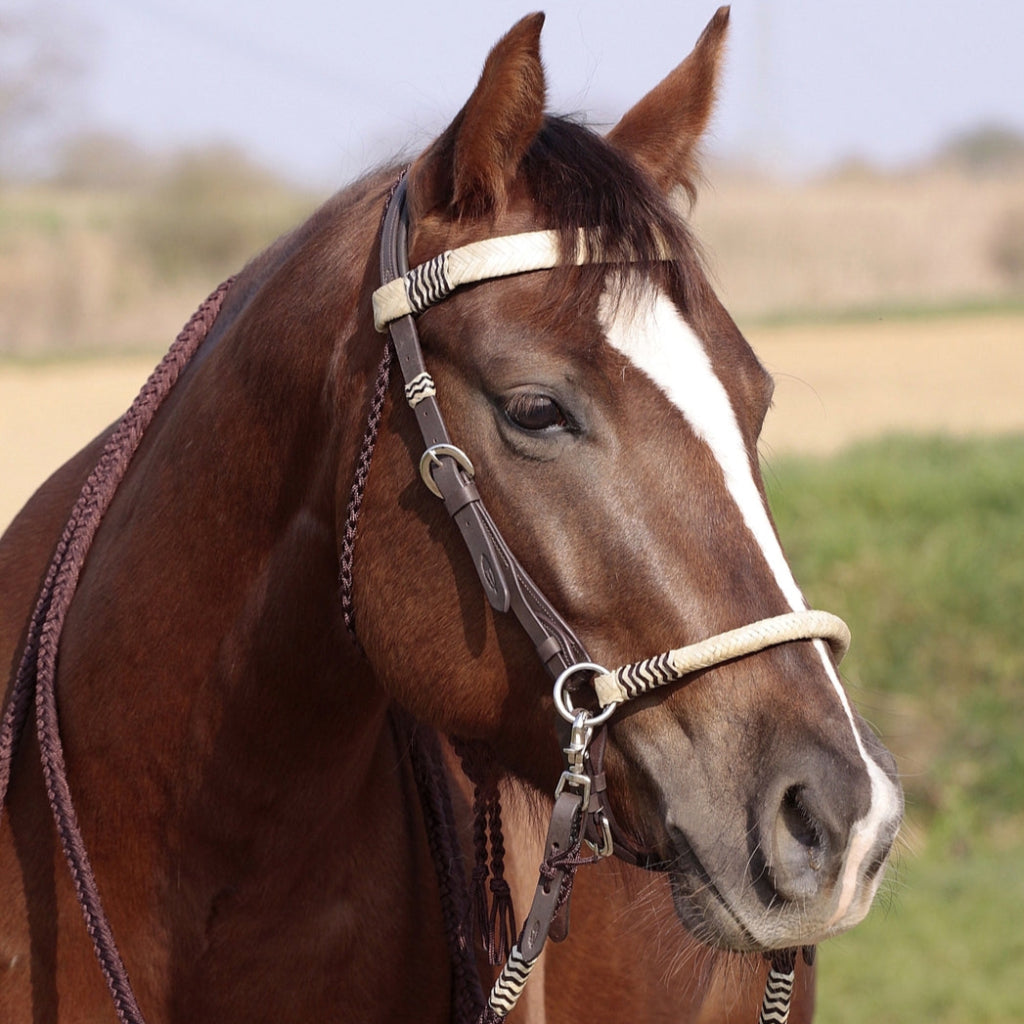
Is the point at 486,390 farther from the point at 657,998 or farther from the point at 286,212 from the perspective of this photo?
the point at 286,212

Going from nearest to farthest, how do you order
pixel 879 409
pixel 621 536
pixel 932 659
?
1. pixel 621 536
2. pixel 932 659
3. pixel 879 409

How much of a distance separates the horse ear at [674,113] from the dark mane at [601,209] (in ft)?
0.83

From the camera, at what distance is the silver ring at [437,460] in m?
1.85

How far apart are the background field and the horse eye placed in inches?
21.9

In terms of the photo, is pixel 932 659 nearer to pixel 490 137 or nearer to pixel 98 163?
pixel 490 137

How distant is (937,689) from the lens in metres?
7.03

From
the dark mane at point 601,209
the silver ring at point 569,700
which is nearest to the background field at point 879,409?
the dark mane at point 601,209

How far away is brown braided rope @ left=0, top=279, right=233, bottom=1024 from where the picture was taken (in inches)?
81.8

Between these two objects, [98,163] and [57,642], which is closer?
[57,642]

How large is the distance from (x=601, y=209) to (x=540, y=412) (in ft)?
1.06

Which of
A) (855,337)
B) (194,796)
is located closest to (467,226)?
(194,796)

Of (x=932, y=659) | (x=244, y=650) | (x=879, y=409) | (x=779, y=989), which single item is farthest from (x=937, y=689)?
(x=879, y=409)

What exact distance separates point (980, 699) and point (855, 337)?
10.2m

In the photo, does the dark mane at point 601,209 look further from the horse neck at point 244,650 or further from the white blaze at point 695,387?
the horse neck at point 244,650
